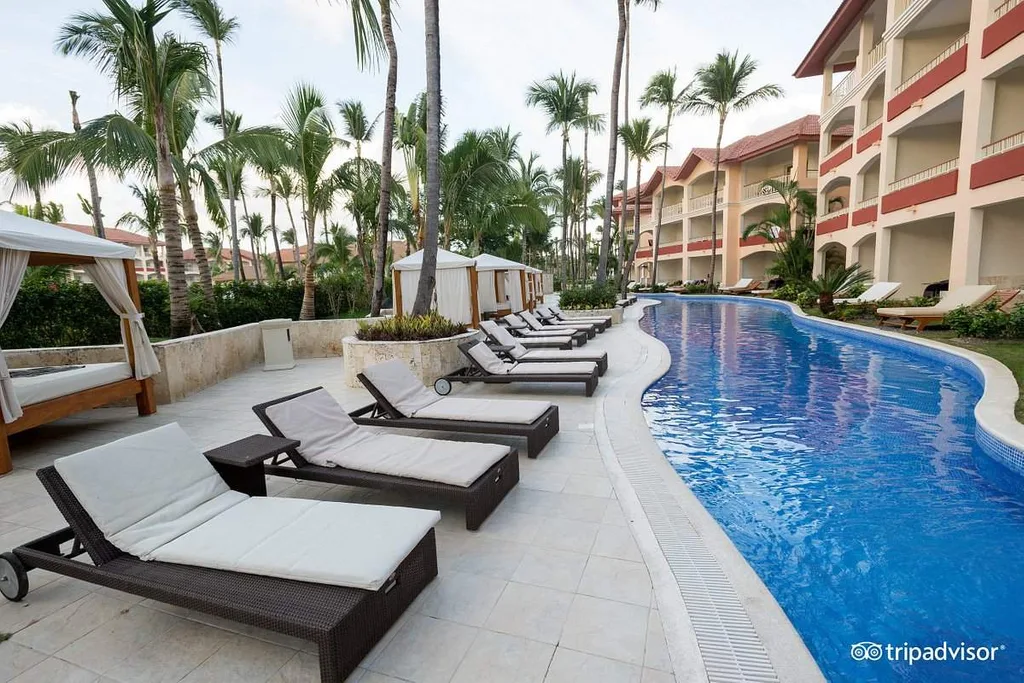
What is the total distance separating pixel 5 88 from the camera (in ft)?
36.2

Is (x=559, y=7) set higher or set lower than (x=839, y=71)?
lower

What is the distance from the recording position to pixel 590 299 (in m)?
16.8

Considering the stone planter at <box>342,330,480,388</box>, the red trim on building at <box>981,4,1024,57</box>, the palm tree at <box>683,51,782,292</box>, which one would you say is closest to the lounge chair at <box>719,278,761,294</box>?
the palm tree at <box>683,51,782,292</box>

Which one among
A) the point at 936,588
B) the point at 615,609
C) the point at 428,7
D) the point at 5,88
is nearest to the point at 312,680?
the point at 615,609

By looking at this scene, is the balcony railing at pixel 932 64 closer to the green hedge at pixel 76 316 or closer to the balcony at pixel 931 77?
the balcony at pixel 931 77

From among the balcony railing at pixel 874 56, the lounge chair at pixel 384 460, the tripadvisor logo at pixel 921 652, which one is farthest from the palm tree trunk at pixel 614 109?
the tripadvisor logo at pixel 921 652

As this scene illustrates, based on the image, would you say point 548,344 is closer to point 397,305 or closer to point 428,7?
point 397,305

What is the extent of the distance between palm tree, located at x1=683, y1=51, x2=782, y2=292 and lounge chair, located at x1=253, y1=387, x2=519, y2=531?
28.6 meters

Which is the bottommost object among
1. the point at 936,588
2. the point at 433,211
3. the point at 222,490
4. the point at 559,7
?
the point at 936,588

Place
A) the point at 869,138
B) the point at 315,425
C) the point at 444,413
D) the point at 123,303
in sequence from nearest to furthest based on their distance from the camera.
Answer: the point at 315,425
the point at 444,413
the point at 123,303
the point at 869,138

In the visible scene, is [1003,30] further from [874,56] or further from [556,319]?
[556,319]

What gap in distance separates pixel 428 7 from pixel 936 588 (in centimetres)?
935

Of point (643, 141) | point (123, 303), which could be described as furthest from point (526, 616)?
point (643, 141)

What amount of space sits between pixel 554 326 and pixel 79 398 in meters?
9.16
